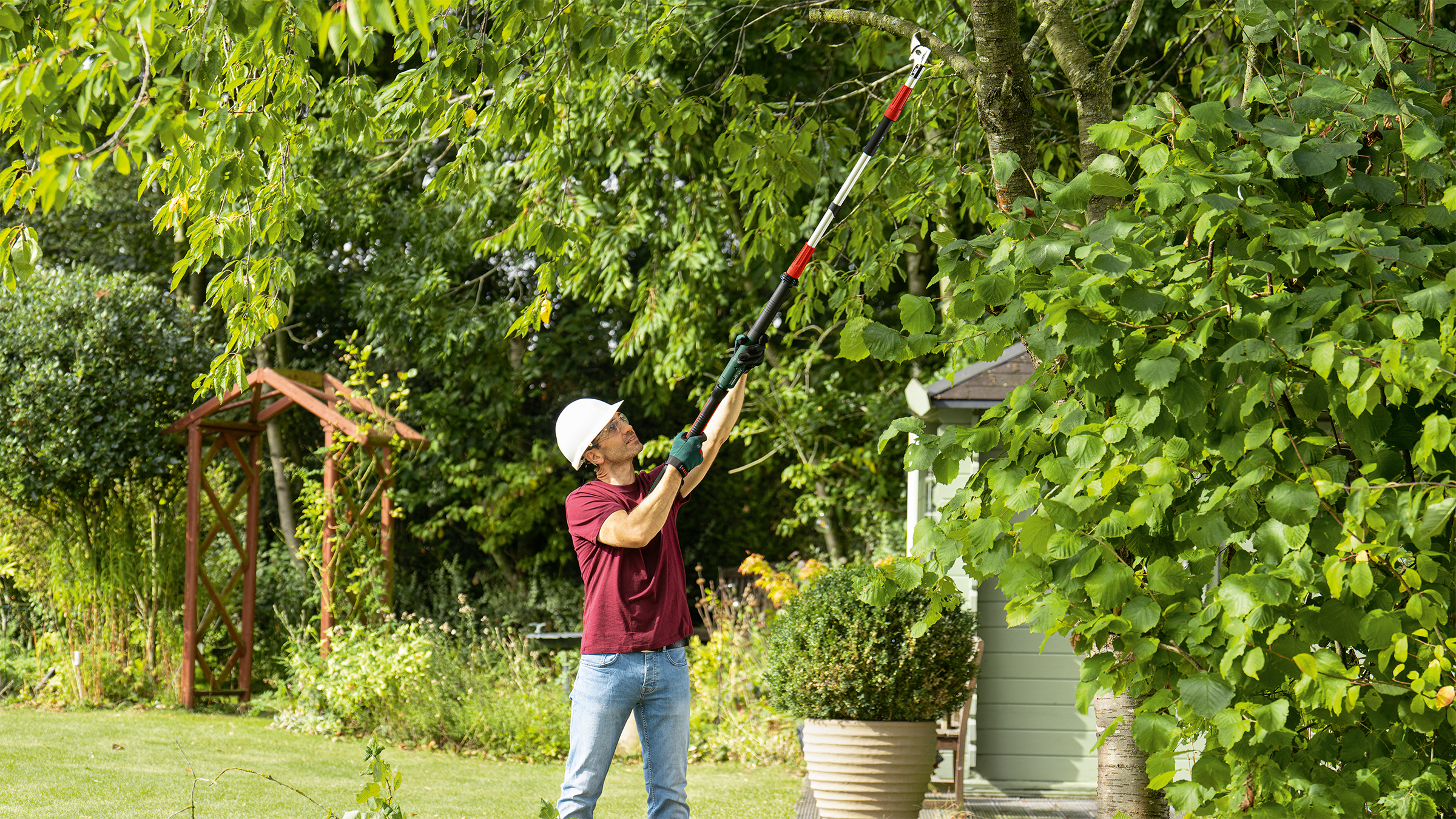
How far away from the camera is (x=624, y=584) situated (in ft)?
10.5

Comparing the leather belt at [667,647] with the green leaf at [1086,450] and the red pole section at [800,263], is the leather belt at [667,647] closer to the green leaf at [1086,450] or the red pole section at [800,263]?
the red pole section at [800,263]

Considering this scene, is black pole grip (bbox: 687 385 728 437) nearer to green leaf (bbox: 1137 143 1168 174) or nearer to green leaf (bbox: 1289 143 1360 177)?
green leaf (bbox: 1137 143 1168 174)

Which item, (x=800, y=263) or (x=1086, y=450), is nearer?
(x=1086, y=450)

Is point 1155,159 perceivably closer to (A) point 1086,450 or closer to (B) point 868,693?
(A) point 1086,450

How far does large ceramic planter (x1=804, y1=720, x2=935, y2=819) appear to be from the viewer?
197 inches

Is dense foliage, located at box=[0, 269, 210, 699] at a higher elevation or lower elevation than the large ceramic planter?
higher

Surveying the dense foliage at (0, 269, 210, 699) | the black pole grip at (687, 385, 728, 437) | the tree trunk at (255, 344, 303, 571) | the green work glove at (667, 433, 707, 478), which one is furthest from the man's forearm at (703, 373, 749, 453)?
the tree trunk at (255, 344, 303, 571)

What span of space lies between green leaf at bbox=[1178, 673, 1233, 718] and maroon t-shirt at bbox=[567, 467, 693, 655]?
153cm

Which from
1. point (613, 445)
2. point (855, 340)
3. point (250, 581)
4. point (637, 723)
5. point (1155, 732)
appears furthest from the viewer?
point (250, 581)

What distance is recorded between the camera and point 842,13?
3809mm

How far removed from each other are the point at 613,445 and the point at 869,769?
238cm

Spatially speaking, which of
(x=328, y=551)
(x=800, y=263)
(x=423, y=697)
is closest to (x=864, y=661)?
(x=800, y=263)

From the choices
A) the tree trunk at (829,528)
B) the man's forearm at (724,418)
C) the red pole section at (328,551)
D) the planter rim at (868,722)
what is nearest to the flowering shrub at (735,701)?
the tree trunk at (829,528)

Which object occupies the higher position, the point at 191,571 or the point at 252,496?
the point at 252,496
